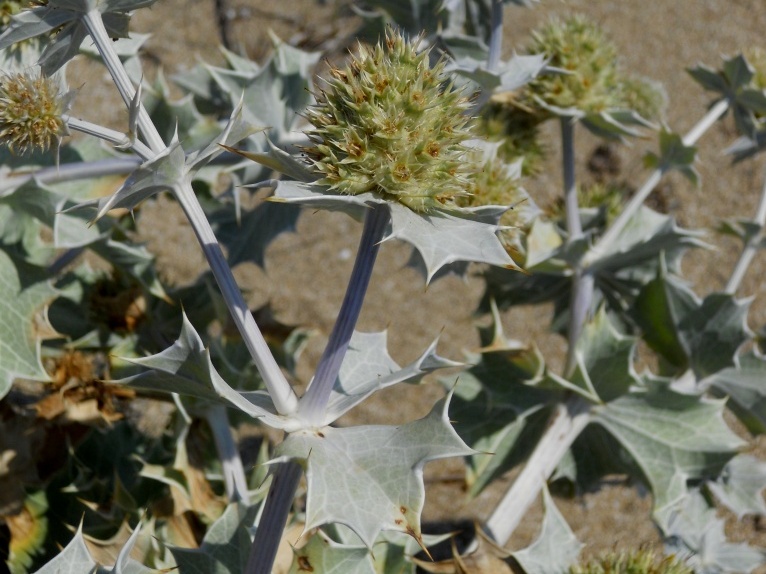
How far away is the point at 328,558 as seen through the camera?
1.08 metres

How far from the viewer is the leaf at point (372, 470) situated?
2.76 feet

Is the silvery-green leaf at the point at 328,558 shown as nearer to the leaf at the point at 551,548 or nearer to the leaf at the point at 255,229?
the leaf at the point at 551,548

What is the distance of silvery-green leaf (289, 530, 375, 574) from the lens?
1.07m

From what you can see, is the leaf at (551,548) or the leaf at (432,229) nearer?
the leaf at (432,229)

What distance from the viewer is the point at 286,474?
0.94 m

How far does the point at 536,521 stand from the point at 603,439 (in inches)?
24.3

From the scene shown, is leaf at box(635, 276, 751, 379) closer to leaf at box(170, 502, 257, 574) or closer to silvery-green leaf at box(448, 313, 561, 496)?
silvery-green leaf at box(448, 313, 561, 496)

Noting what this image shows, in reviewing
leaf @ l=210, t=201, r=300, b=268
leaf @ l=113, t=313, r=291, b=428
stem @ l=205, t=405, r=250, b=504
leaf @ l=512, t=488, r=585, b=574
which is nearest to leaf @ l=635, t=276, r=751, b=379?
leaf @ l=512, t=488, r=585, b=574

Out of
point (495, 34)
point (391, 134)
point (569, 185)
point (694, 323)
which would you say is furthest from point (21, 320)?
point (694, 323)

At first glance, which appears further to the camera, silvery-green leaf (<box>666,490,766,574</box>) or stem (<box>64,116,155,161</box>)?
silvery-green leaf (<box>666,490,766,574</box>)

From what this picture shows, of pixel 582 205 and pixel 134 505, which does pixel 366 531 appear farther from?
pixel 582 205

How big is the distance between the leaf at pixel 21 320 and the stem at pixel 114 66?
53 cm

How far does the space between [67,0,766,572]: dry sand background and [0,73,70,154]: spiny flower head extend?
1363 mm

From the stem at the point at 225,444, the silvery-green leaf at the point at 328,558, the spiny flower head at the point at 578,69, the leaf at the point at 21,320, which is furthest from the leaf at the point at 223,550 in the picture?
the spiny flower head at the point at 578,69
